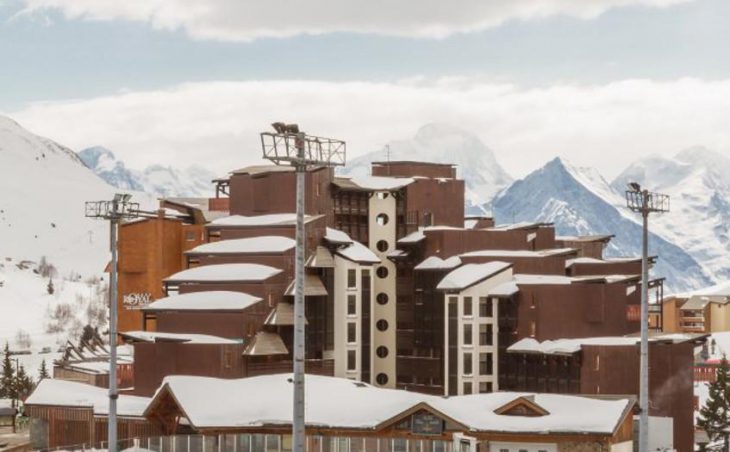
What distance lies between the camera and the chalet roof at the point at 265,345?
302 feet

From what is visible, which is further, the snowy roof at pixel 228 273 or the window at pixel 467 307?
the window at pixel 467 307

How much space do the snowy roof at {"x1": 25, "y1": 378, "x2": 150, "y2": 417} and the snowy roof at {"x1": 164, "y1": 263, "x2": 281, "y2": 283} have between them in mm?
11345

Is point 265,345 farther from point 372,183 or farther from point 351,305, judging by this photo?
point 372,183

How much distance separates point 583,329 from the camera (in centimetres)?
9875

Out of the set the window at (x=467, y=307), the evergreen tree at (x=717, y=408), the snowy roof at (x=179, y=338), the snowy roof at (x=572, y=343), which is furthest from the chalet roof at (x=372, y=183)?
the evergreen tree at (x=717, y=408)

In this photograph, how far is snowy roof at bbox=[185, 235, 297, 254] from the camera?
9925 centimetres

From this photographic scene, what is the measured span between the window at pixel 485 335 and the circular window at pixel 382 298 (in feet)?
44.2

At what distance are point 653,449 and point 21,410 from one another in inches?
2641

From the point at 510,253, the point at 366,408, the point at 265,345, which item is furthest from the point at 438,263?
the point at 366,408

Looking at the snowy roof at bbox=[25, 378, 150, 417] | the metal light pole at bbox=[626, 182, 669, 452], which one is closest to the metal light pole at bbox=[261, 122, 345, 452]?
the metal light pole at bbox=[626, 182, 669, 452]

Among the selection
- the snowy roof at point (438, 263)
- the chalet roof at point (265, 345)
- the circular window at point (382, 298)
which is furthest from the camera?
the circular window at point (382, 298)

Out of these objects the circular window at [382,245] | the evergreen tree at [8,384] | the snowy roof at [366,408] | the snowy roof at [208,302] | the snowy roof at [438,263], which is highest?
the circular window at [382,245]

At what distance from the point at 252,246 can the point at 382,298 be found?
16372mm

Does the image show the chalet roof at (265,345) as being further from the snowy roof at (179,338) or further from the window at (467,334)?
the window at (467,334)
